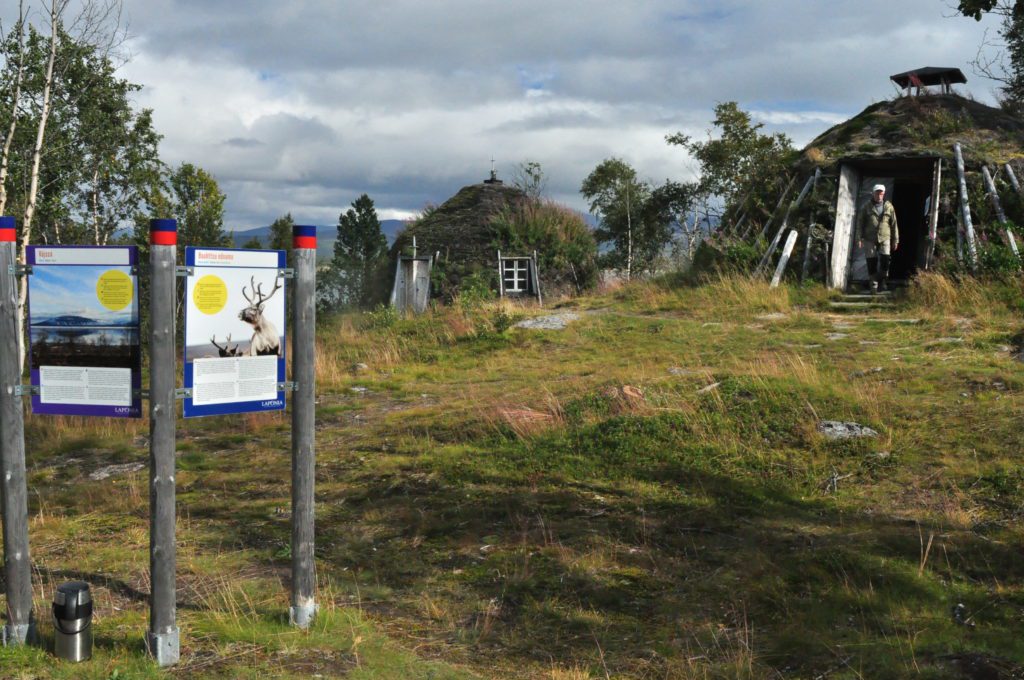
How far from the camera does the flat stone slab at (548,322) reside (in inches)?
628

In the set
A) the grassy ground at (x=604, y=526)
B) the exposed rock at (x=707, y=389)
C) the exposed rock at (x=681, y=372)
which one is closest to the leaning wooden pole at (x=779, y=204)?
the grassy ground at (x=604, y=526)

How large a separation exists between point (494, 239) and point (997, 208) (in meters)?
12.9

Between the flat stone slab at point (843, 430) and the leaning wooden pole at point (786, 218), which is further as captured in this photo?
the leaning wooden pole at point (786, 218)

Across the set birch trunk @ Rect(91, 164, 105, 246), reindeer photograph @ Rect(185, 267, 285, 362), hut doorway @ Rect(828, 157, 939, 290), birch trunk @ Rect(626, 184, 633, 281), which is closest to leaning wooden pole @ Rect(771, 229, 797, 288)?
hut doorway @ Rect(828, 157, 939, 290)

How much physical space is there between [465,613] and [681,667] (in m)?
1.42

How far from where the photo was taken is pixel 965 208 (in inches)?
646

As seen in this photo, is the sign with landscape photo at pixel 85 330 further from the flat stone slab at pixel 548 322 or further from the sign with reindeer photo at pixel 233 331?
the flat stone slab at pixel 548 322

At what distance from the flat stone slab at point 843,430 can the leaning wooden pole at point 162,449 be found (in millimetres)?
5585

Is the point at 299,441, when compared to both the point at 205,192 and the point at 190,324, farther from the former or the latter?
the point at 205,192

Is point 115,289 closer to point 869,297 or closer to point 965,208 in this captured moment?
point 869,297

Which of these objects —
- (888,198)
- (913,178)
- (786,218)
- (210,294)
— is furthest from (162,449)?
(913,178)

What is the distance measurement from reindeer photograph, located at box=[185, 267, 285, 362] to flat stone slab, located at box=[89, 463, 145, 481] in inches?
201

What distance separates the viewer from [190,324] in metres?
4.65

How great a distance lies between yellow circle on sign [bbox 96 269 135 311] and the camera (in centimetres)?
475
